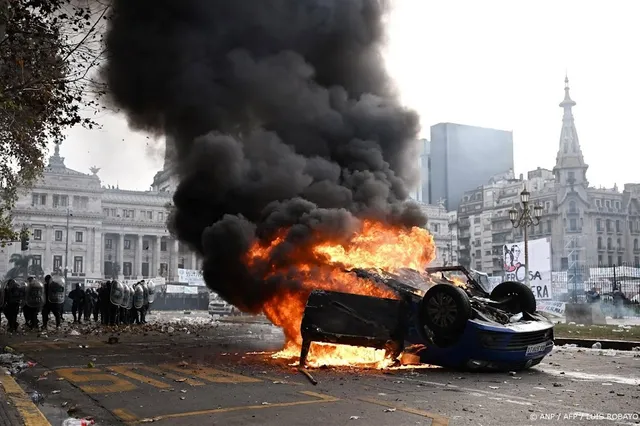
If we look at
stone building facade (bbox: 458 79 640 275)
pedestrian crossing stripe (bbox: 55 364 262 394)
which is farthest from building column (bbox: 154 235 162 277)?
pedestrian crossing stripe (bbox: 55 364 262 394)

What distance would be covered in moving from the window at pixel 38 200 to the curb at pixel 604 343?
100940 millimetres

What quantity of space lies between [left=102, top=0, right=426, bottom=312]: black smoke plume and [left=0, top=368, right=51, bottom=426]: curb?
5.02 metres

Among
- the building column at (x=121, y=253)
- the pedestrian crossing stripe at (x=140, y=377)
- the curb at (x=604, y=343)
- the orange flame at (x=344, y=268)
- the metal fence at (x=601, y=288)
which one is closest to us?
the pedestrian crossing stripe at (x=140, y=377)

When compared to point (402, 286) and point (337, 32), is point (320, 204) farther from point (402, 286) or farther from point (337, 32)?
point (337, 32)

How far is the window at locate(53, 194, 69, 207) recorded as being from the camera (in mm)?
103625

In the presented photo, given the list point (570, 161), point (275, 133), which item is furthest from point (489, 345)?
point (570, 161)

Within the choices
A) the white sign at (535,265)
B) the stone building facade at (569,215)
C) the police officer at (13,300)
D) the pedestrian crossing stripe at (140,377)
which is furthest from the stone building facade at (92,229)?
the pedestrian crossing stripe at (140,377)

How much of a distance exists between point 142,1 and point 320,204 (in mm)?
7191

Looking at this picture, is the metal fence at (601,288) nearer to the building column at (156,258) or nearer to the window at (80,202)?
the building column at (156,258)

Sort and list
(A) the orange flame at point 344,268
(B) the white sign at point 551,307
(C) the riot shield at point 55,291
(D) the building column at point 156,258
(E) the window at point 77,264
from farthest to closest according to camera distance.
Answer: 1. (D) the building column at point 156,258
2. (E) the window at point 77,264
3. (B) the white sign at point 551,307
4. (C) the riot shield at point 55,291
5. (A) the orange flame at point 344,268

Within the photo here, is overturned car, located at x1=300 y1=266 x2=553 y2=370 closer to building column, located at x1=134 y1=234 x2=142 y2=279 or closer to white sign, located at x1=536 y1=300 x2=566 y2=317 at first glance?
white sign, located at x1=536 y1=300 x2=566 y2=317

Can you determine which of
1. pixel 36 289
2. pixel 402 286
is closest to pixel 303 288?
pixel 402 286

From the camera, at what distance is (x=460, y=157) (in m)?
105

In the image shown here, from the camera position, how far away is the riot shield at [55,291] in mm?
22172
